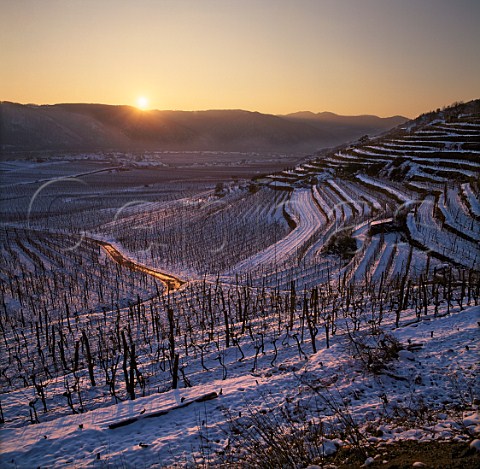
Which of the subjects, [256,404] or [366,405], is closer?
[366,405]

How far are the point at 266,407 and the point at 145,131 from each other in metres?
120

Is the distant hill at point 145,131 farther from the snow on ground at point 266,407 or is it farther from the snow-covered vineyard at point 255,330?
the snow on ground at point 266,407

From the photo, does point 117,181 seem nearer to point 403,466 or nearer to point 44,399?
point 44,399

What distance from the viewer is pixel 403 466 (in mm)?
3182

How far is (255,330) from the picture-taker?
26.2 ft

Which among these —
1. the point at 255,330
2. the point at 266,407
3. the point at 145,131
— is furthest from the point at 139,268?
the point at 145,131

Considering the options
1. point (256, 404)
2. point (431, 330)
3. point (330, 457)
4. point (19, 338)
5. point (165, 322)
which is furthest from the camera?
point (165, 322)

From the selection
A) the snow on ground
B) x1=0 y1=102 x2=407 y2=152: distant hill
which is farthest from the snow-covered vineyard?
x1=0 y1=102 x2=407 y2=152: distant hill

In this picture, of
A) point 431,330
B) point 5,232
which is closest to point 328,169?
point 5,232

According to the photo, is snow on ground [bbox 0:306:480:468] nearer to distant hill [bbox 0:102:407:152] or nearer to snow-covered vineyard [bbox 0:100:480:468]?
snow-covered vineyard [bbox 0:100:480:468]

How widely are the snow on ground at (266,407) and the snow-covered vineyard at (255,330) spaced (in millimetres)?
24

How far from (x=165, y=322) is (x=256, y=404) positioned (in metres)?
5.36

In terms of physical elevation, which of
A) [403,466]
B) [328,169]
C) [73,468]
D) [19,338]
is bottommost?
[19,338]

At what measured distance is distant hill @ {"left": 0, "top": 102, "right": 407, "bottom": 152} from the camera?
93312 millimetres
